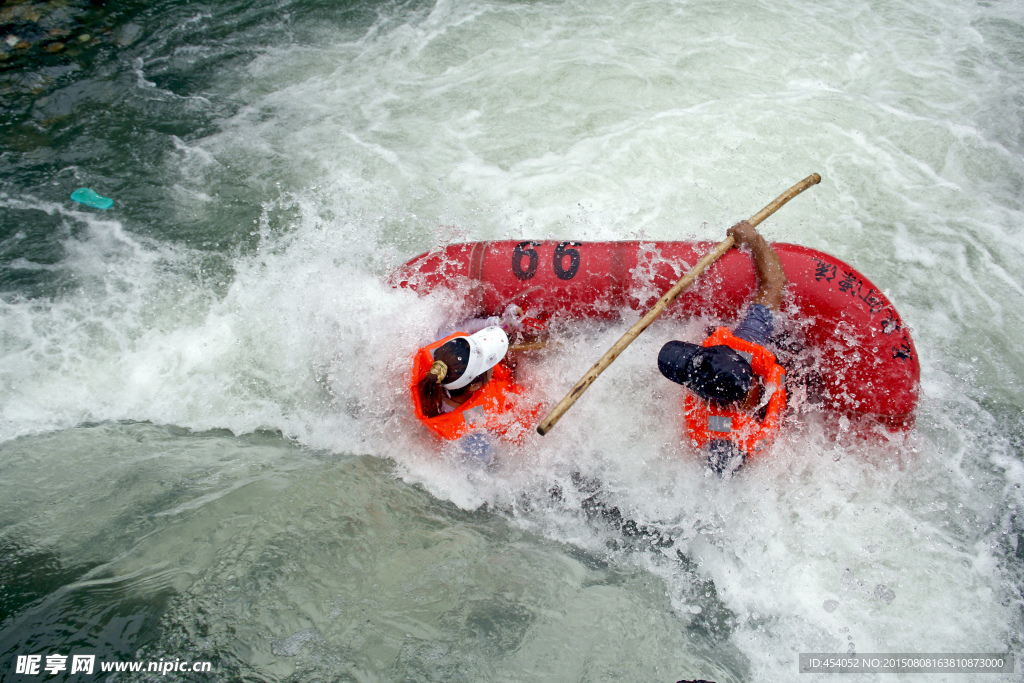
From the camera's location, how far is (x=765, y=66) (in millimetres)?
6262

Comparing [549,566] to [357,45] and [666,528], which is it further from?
[357,45]

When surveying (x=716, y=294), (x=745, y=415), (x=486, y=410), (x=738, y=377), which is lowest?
(x=486, y=410)

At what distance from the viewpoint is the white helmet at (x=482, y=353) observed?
279 cm

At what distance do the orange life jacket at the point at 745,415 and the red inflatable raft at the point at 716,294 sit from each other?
389mm

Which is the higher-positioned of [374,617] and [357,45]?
[357,45]

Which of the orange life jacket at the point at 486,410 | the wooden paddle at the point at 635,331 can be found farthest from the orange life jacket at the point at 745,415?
the orange life jacket at the point at 486,410

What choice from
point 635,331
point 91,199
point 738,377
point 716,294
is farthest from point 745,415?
point 91,199

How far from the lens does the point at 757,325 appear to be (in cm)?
294

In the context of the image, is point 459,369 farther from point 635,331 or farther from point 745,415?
point 745,415

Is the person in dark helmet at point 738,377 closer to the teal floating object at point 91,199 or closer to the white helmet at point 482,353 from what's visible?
the white helmet at point 482,353

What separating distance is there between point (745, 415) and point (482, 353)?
4.26ft

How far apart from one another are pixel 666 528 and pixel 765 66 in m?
5.44

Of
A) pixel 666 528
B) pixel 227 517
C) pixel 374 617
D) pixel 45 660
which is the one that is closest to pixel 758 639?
pixel 666 528

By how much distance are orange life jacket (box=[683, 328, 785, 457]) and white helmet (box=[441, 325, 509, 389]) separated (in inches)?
41.3
